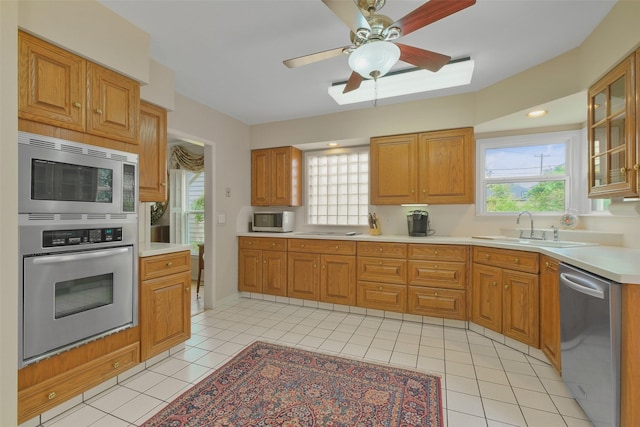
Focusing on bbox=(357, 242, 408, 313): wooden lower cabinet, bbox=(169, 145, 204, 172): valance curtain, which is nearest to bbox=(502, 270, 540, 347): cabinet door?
bbox=(357, 242, 408, 313): wooden lower cabinet

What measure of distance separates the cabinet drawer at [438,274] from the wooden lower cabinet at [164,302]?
7.80 feet

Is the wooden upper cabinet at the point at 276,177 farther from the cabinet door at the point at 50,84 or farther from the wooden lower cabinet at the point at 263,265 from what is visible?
the cabinet door at the point at 50,84

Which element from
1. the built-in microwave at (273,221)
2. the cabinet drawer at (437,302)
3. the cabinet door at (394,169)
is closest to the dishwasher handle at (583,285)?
the cabinet drawer at (437,302)

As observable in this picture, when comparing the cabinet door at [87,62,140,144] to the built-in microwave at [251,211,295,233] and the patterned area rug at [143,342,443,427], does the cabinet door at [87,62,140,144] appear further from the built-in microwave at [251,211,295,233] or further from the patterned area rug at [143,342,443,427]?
the built-in microwave at [251,211,295,233]

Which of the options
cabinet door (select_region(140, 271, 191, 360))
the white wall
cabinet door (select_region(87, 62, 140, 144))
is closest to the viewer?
the white wall

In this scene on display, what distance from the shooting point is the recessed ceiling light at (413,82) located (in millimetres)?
2557

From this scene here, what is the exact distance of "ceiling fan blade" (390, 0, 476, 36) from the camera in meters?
1.36

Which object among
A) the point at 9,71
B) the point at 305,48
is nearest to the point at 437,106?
the point at 305,48

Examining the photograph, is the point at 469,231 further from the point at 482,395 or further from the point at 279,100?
the point at 279,100

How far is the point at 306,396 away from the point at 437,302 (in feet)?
6.15

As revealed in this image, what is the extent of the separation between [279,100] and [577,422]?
3738 mm

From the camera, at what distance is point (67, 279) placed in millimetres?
1731

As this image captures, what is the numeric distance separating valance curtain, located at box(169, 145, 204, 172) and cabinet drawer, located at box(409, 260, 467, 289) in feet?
12.9

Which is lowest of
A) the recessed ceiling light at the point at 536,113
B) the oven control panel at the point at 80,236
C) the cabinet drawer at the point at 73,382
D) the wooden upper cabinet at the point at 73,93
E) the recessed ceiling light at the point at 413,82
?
the cabinet drawer at the point at 73,382
